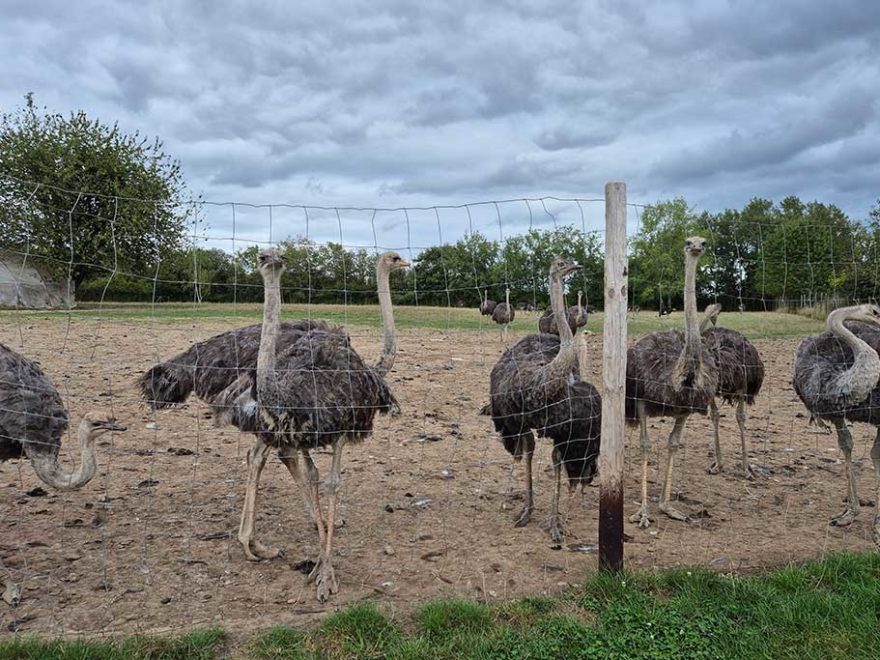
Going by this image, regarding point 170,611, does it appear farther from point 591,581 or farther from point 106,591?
point 591,581

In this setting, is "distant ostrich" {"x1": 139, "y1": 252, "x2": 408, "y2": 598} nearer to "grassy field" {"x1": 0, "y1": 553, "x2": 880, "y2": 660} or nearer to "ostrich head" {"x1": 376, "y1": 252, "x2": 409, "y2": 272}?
"ostrich head" {"x1": 376, "y1": 252, "x2": 409, "y2": 272}

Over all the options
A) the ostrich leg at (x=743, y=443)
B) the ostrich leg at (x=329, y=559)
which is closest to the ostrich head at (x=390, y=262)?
Answer: the ostrich leg at (x=329, y=559)

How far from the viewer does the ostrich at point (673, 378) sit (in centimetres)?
549

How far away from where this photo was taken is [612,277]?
13.7 feet

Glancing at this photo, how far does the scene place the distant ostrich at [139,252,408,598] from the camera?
4520mm

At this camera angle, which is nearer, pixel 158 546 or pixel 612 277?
pixel 612 277

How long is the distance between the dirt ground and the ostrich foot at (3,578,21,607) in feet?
0.12

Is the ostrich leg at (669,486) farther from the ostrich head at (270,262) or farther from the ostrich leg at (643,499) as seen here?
the ostrich head at (270,262)

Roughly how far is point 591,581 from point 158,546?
2860 mm

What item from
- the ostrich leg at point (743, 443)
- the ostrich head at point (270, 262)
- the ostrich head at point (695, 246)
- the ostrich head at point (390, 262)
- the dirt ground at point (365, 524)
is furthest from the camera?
the ostrich leg at point (743, 443)

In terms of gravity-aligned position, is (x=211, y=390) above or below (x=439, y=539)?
above

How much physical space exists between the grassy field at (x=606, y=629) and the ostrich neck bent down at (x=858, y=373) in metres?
1.45

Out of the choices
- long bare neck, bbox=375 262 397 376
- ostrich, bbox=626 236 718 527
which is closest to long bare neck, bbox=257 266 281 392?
long bare neck, bbox=375 262 397 376

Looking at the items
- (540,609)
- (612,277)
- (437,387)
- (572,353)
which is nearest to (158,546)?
(540,609)
